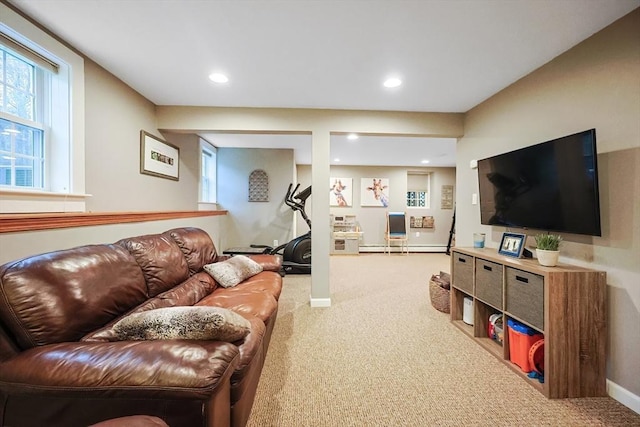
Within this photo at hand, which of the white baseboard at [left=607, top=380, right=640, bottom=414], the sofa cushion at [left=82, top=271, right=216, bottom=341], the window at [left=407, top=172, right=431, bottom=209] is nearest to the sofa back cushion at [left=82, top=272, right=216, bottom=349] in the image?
the sofa cushion at [left=82, top=271, right=216, bottom=341]

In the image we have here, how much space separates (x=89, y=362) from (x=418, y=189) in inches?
297

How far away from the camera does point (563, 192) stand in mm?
1849

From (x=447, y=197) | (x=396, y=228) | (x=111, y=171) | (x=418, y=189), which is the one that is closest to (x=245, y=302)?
(x=111, y=171)

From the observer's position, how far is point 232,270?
8.17ft

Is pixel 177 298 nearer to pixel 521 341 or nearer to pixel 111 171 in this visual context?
pixel 111 171

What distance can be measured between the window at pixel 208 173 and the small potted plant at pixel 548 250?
15.1 feet

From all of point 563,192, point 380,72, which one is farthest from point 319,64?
point 563,192

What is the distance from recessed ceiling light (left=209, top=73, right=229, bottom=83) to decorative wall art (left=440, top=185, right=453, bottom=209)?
21.4ft

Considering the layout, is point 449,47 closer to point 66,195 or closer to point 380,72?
point 380,72

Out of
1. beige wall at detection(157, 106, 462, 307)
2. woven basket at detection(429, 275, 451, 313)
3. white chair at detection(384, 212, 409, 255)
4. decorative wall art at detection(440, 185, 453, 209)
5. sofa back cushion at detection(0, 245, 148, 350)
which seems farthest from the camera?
decorative wall art at detection(440, 185, 453, 209)

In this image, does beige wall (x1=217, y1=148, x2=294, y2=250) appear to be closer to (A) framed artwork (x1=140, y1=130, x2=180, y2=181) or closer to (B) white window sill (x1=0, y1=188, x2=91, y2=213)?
(A) framed artwork (x1=140, y1=130, x2=180, y2=181)

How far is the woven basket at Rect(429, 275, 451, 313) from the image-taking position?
2957 mm

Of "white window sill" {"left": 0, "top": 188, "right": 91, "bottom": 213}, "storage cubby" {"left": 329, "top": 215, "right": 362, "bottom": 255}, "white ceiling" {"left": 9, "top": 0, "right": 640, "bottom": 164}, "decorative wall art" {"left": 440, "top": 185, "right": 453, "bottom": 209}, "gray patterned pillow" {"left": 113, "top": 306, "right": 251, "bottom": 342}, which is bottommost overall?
"storage cubby" {"left": 329, "top": 215, "right": 362, "bottom": 255}

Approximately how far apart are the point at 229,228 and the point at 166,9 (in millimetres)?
4087
